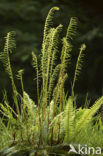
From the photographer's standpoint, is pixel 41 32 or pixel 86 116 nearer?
pixel 86 116

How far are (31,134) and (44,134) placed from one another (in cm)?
10

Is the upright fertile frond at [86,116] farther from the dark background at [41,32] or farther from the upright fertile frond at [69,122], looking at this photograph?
the dark background at [41,32]

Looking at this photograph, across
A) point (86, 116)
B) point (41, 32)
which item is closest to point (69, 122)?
point (86, 116)

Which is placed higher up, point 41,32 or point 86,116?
point 41,32

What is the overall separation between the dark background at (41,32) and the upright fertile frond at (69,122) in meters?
3.80

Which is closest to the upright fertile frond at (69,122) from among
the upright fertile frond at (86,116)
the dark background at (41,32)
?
the upright fertile frond at (86,116)

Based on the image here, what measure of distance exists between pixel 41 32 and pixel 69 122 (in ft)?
15.7

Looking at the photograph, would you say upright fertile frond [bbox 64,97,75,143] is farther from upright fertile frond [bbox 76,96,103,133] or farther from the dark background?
the dark background

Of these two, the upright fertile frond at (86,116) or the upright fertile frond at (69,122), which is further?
the upright fertile frond at (86,116)

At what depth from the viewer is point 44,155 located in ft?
8.53

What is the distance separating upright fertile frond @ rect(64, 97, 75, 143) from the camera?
262 cm

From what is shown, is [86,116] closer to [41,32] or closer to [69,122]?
[69,122]

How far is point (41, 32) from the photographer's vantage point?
7.26m

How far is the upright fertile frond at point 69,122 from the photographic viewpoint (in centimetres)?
262
